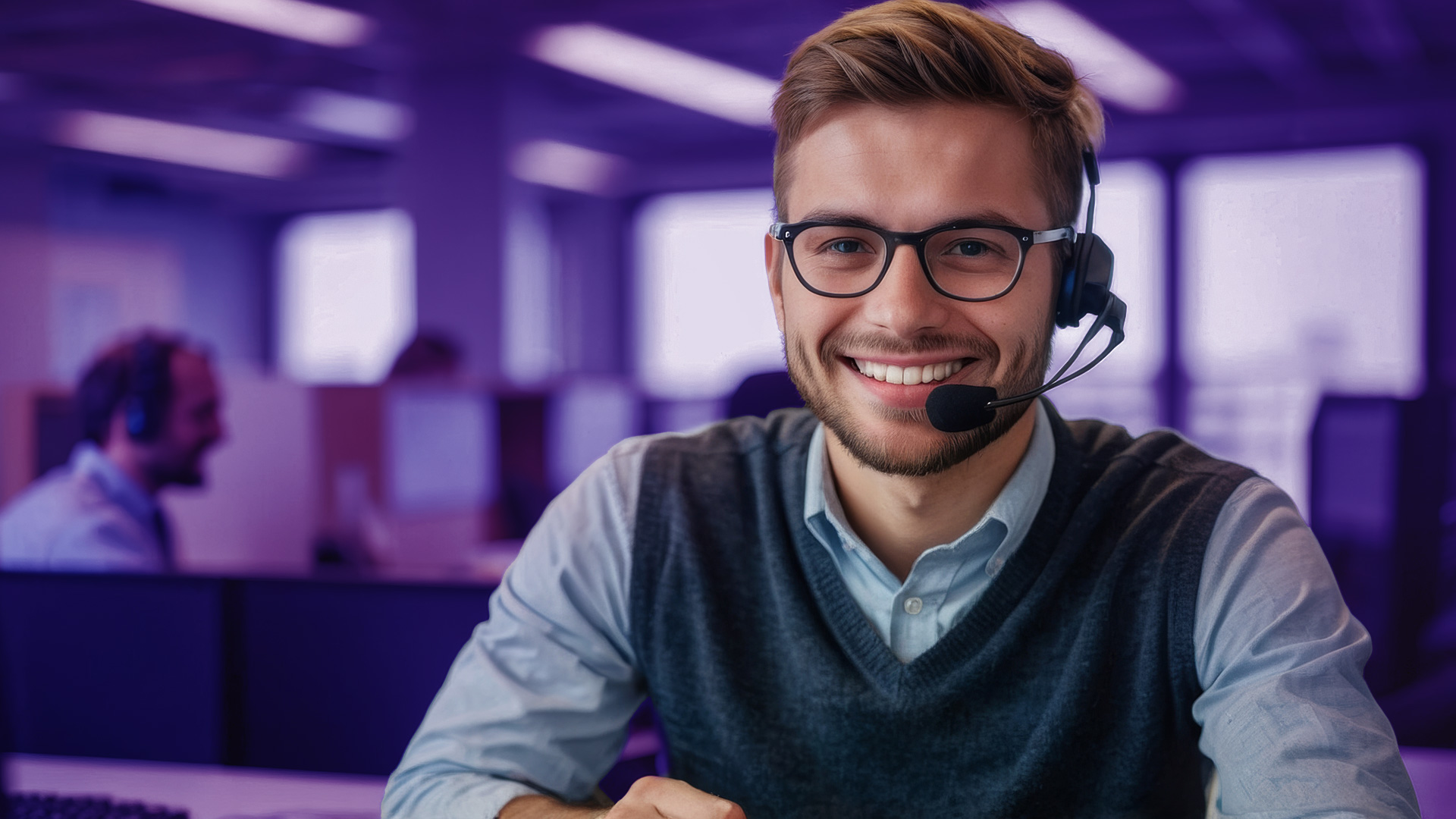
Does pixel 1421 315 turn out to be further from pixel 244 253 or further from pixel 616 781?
pixel 244 253

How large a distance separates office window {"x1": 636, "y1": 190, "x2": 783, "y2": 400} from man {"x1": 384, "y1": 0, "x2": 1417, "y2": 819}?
6529 millimetres

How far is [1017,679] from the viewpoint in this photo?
98 centimetres

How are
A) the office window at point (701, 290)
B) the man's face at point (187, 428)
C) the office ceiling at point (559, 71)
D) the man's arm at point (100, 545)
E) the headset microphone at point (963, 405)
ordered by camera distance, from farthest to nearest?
the office window at point (701, 290) → the office ceiling at point (559, 71) → the man's face at point (187, 428) → the man's arm at point (100, 545) → the headset microphone at point (963, 405)

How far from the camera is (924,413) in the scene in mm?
985

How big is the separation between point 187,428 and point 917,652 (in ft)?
6.65

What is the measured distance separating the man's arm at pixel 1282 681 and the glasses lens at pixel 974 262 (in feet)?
0.88

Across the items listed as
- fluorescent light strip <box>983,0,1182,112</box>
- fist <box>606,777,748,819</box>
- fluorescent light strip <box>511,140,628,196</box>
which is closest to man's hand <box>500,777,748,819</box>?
fist <box>606,777,748,819</box>

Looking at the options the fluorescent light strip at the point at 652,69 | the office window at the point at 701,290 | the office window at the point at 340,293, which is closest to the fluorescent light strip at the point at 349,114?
the fluorescent light strip at the point at 652,69

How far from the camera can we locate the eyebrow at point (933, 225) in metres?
0.96

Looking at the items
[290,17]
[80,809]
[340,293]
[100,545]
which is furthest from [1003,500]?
[340,293]

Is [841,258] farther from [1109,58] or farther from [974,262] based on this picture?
[1109,58]

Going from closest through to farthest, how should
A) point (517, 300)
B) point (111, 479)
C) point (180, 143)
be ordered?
point (111, 479) → point (517, 300) → point (180, 143)

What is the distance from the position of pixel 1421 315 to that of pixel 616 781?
6190mm

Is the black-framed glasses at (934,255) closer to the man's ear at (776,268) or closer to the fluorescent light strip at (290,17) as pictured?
the man's ear at (776,268)
